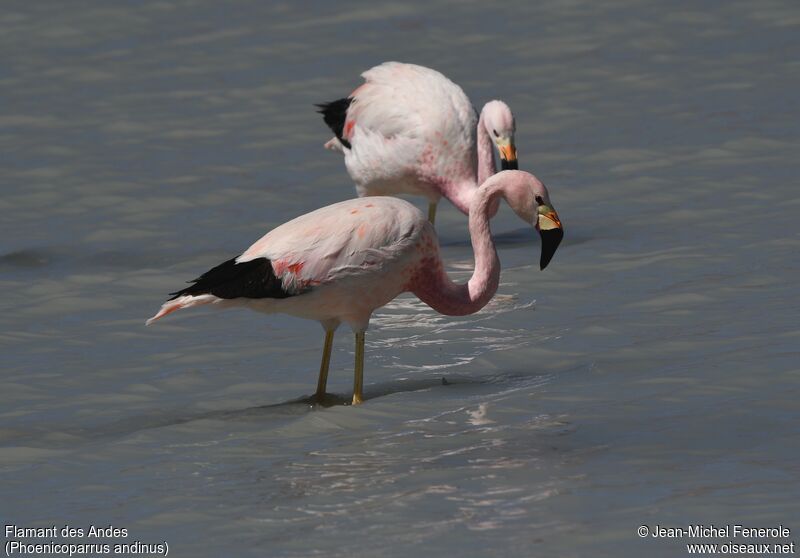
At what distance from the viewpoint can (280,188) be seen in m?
13.0

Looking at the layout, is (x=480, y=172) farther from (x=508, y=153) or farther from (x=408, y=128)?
(x=408, y=128)

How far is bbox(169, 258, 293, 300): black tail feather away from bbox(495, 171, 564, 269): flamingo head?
49.5 inches

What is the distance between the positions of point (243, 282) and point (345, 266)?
1.54 ft

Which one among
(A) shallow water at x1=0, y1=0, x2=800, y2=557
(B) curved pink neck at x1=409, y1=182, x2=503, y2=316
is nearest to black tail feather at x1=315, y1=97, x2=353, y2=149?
(A) shallow water at x1=0, y1=0, x2=800, y2=557

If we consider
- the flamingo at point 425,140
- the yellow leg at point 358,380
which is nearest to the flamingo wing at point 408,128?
the flamingo at point 425,140

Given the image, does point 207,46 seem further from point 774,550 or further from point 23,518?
point 774,550

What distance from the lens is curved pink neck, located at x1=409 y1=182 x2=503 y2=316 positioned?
836 cm

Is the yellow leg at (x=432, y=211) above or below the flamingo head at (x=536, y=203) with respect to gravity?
below

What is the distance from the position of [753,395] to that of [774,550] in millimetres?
1924

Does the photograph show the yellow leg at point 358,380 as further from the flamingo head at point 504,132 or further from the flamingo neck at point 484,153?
the flamingo neck at point 484,153

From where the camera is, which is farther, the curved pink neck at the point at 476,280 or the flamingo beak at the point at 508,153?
the flamingo beak at the point at 508,153

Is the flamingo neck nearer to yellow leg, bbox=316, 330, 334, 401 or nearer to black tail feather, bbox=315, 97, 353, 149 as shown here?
black tail feather, bbox=315, 97, 353, 149

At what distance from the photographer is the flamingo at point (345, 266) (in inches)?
Result: 310

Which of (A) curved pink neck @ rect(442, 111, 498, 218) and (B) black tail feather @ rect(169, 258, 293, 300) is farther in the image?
(A) curved pink neck @ rect(442, 111, 498, 218)
